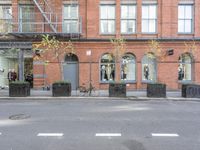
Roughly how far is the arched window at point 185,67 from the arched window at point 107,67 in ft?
17.8

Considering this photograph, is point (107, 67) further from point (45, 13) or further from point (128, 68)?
point (45, 13)

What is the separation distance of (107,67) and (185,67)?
634cm

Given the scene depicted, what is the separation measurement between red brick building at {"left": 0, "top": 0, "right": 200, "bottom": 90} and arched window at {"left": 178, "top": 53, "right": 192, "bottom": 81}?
94 millimetres

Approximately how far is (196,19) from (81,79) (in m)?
10.4

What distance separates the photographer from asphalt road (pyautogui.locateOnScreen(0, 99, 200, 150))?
27.5 feet

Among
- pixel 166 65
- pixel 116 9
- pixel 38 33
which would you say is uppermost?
pixel 116 9

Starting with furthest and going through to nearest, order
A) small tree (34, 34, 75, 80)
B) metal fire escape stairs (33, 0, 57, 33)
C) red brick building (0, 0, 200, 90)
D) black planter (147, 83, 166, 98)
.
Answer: red brick building (0, 0, 200, 90) → metal fire escape stairs (33, 0, 57, 33) → small tree (34, 34, 75, 80) → black planter (147, 83, 166, 98)

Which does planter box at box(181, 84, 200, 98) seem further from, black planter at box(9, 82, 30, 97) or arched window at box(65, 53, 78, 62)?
black planter at box(9, 82, 30, 97)

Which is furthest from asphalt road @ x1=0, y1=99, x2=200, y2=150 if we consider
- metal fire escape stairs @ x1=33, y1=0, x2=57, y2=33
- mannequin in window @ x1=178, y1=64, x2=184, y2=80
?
mannequin in window @ x1=178, y1=64, x2=184, y2=80

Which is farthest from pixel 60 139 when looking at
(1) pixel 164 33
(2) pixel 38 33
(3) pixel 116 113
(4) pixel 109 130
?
(1) pixel 164 33

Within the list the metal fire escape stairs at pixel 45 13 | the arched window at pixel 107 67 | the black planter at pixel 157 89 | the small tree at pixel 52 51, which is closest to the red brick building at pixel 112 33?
the arched window at pixel 107 67

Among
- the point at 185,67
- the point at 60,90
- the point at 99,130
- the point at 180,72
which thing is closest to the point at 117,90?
the point at 60,90

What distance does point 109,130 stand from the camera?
33.9 feet

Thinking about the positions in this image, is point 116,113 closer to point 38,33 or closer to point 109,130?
point 109,130
